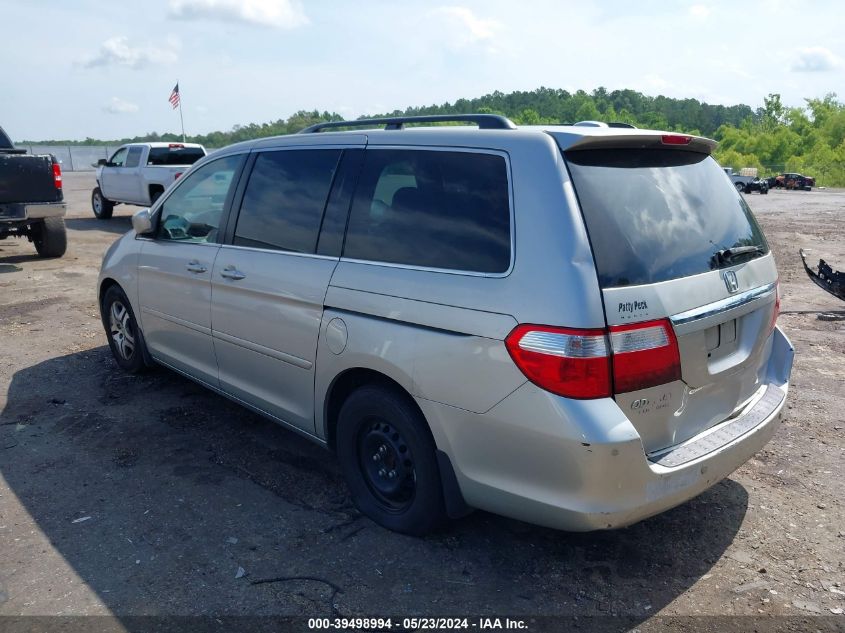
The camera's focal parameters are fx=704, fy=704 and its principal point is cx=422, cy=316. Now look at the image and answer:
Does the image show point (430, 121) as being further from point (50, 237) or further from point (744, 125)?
point (744, 125)

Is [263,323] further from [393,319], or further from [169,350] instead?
[169,350]

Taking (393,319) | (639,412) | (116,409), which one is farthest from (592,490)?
(116,409)

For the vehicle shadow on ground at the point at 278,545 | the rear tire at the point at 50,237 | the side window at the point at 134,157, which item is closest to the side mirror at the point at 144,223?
the vehicle shadow on ground at the point at 278,545

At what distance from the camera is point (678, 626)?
2814 millimetres

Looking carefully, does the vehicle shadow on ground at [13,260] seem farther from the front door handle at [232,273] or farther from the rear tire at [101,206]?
the front door handle at [232,273]

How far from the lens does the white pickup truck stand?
1622cm

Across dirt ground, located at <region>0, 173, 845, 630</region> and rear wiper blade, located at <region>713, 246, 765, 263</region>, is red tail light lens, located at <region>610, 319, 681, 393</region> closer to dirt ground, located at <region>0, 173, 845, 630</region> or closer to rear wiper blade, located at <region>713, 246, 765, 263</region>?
rear wiper blade, located at <region>713, 246, 765, 263</region>

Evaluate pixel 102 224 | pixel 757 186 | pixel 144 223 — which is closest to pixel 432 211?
pixel 144 223

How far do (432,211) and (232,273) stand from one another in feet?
5.07

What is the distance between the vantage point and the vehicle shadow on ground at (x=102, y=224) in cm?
1648

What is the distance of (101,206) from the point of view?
18.5m

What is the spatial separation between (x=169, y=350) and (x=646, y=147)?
3590mm

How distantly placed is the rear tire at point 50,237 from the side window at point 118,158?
18.5ft

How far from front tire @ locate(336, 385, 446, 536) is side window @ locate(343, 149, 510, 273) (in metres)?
0.68
